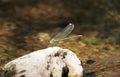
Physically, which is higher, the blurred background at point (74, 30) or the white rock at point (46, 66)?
the blurred background at point (74, 30)

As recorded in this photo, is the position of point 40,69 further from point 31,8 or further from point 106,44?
point 31,8

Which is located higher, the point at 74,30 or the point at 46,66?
the point at 74,30

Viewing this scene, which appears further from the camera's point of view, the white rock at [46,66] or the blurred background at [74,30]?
the blurred background at [74,30]

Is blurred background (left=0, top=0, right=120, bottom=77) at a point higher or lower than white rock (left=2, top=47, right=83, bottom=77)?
higher


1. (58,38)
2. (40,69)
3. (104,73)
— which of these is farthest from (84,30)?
(40,69)
